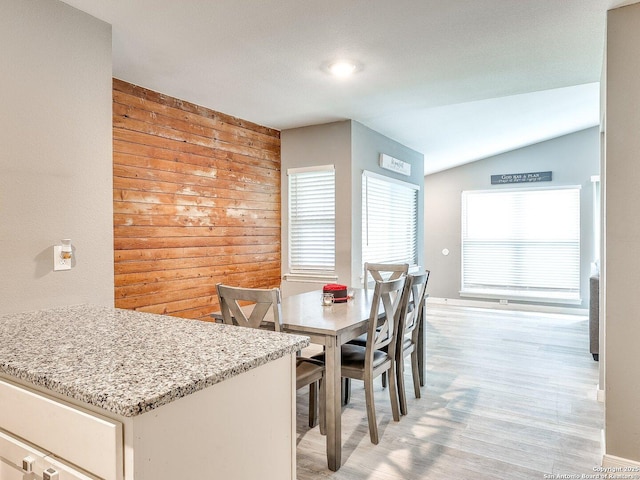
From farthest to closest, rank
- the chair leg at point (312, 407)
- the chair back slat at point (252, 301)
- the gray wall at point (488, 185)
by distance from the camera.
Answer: the gray wall at point (488, 185)
the chair leg at point (312, 407)
the chair back slat at point (252, 301)

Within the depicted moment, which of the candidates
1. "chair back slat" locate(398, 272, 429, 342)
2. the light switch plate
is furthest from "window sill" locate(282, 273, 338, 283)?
the light switch plate

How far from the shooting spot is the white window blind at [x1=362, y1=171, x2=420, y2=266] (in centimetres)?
477

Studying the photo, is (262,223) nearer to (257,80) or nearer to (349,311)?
(257,80)

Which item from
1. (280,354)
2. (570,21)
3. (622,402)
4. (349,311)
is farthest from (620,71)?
(280,354)

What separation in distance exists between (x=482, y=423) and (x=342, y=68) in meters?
2.63

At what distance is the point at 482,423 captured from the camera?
2920 mm

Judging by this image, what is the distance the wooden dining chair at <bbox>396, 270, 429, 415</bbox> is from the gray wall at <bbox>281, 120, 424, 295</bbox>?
115cm

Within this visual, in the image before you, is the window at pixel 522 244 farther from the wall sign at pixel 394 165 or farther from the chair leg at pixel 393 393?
the chair leg at pixel 393 393

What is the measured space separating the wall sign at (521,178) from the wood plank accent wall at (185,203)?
4.60 metres

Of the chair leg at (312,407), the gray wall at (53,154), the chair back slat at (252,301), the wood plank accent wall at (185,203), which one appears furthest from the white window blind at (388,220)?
the gray wall at (53,154)

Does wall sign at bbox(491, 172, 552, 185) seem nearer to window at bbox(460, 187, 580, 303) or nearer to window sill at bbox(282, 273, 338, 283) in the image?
window at bbox(460, 187, 580, 303)

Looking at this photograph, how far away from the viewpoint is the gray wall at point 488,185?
22.3 ft

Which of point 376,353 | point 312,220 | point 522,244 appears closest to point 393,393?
point 376,353

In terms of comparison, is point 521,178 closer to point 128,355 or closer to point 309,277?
point 309,277
